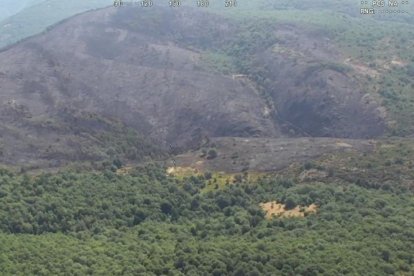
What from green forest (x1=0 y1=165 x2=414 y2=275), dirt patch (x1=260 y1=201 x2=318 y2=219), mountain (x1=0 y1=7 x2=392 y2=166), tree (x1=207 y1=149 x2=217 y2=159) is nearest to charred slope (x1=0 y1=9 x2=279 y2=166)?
mountain (x1=0 y1=7 x2=392 y2=166)

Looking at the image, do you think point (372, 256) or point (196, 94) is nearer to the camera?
point (372, 256)

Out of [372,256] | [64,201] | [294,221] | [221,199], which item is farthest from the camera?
[221,199]

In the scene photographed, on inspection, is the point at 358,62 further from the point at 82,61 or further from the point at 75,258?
the point at 75,258

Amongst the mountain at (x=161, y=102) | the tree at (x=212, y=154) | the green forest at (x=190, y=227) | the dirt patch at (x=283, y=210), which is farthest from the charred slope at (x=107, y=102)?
the dirt patch at (x=283, y=210)

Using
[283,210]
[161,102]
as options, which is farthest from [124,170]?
[161,102]

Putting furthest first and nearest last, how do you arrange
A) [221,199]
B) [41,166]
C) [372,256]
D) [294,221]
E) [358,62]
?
[358,62] < [41,166] < [221,199] < [294,221] < [372,256]

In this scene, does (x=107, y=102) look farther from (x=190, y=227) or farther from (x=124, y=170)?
(x=190, y=227)

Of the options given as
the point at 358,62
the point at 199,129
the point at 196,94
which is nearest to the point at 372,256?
the point at 199,129
